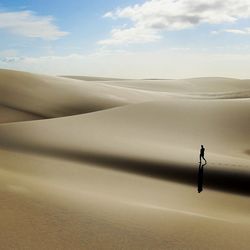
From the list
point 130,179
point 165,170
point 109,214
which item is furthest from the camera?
point 165,170

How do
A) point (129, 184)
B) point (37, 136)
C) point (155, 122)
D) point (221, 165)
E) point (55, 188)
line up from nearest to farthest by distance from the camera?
1. point (55, 188)
2. point (129, 184)
3. point (221, 165)
4. point (37, 136)
5. point (155, 122)

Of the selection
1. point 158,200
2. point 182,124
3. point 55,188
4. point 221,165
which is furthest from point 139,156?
point 182,124

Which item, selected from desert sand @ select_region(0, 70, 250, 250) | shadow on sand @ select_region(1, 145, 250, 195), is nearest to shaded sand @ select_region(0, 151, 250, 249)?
desert sand @ select_region(0, 70, 250, 250)

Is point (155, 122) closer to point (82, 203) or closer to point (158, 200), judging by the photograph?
point (158, 200)

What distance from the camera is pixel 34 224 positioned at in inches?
184

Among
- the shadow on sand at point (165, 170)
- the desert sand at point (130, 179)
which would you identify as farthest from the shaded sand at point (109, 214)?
the shadow on sand at point (165, 170)

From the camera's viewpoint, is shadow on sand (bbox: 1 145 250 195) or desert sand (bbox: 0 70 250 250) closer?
desert sand (bbox: 0 70 250 250)

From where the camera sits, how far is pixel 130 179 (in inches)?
337

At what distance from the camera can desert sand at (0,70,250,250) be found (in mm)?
4680

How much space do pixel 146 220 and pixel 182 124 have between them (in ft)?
33.9

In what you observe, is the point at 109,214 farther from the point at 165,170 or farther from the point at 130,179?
the point at 165,170

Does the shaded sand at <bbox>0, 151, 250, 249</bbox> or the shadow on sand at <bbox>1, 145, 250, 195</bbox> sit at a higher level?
the shaded sand at <bbox>0, 151, 250, 249</bbox>

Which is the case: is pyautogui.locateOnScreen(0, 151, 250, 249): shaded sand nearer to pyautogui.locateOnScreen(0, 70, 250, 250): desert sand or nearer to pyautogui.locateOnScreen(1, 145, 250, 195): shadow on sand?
pyautogui.locateOnScreen(0, 70, 250, 250): desert sand

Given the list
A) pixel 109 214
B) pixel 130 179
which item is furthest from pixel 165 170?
pixel 109 214
